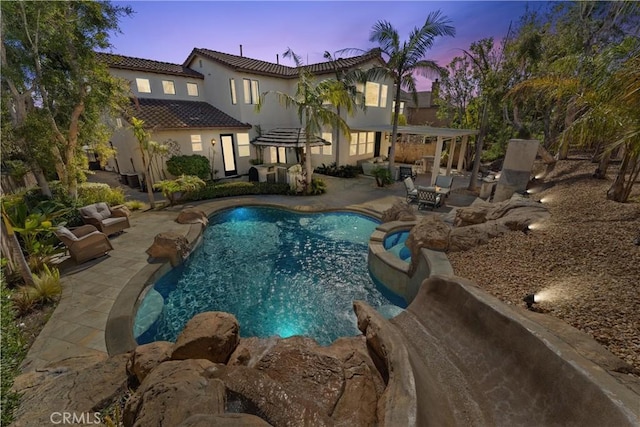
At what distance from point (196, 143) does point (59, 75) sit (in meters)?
7.12

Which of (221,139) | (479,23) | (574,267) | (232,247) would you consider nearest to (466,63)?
(479,23)

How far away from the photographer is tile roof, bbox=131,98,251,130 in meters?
13.7

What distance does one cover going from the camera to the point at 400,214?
972 centimetres

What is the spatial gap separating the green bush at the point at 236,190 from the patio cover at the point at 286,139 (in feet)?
7.89

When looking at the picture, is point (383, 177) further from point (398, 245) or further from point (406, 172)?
point (398, 245)

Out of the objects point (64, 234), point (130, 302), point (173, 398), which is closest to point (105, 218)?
point (64, 234)

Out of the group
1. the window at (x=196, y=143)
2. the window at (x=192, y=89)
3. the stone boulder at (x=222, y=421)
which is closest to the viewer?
the stone boulder at (x=222, y=421)

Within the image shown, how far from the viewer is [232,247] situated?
29.3 feet

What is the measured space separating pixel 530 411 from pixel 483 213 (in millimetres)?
6319

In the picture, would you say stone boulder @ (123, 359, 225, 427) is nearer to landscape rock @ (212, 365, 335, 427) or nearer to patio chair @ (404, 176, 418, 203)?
landscape rock @ (212, 365, 335, 427)

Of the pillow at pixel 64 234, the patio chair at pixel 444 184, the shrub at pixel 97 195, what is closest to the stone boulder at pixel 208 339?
the pillow at pixel 64 234

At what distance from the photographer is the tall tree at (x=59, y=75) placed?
6.98 metres

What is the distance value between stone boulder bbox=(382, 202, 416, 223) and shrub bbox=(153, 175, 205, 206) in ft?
29.6

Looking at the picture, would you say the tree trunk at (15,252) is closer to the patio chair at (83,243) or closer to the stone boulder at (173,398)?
the patio chair at (83,243)
